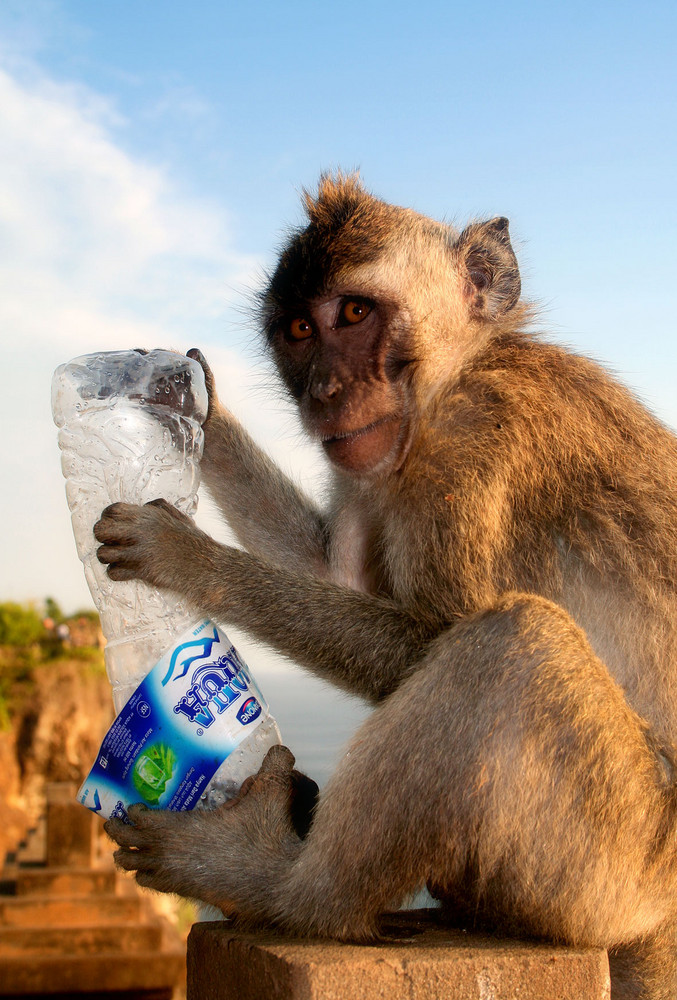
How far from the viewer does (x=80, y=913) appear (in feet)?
75.8

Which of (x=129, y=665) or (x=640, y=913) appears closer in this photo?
(x=640, y=913)

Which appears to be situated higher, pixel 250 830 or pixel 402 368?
pixel 402 368

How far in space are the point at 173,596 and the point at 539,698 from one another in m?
1.46

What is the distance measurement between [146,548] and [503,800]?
5.27ft

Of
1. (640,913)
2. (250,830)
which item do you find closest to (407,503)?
(250,830)

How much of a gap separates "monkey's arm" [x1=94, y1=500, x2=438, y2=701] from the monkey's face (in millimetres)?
578

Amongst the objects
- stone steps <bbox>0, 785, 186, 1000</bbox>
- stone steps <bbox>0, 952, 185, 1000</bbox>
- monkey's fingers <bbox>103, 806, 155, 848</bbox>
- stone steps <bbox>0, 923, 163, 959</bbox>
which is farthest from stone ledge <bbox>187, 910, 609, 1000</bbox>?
stone steps <bbox>0, 923, 163, 959</bbox>

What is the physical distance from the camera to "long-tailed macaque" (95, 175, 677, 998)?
314 centimetres

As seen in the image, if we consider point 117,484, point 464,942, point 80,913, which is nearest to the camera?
point 464,942

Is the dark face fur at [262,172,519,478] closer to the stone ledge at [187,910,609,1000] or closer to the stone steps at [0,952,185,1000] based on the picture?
the stone ledge at [187,910,609,1000]

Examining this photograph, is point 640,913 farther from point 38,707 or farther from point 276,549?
point 38,707

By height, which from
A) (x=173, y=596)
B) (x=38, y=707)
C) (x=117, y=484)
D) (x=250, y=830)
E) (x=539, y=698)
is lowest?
(x=38, y=707)

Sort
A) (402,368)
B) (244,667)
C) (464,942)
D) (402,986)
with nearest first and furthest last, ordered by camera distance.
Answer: (402,986), (464,942), (244,667), (402,368)

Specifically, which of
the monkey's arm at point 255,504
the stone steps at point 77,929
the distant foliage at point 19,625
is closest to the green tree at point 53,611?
the distant foliage at point 19,625
